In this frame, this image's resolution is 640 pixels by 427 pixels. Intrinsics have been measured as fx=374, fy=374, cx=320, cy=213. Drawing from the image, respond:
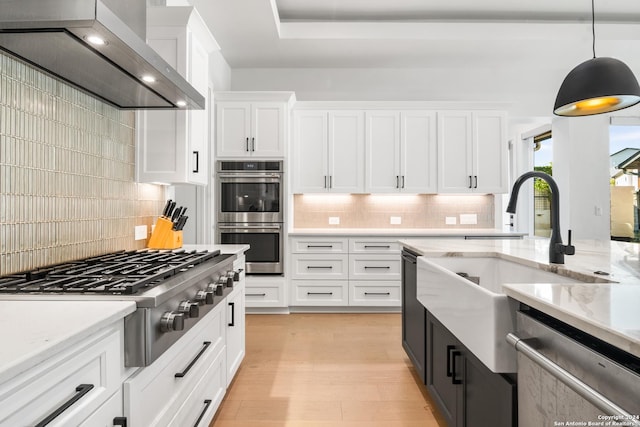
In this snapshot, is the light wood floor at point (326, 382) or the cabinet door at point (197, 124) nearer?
the light wood floor at point (326, 382)

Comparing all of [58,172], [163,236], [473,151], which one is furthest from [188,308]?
[473,151]

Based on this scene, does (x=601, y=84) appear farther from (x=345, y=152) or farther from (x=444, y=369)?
(x=345, y=152)

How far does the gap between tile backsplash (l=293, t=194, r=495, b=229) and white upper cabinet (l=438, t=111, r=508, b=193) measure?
372 millimetres

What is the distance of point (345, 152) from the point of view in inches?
180

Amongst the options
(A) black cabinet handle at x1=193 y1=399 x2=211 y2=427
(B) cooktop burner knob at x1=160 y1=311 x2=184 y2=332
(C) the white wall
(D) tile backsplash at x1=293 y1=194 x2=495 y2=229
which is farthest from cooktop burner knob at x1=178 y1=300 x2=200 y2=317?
(C) the white wall

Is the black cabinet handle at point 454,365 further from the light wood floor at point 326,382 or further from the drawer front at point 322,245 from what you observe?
the drawer front at point 322,245

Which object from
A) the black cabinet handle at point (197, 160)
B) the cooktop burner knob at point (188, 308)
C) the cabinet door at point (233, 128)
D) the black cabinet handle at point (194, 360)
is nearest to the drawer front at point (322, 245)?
the cabinet door at point (233, 128)

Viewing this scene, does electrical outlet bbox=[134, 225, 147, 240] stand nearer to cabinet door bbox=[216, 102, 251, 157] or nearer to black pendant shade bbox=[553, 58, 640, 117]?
cabinet door bbox=[216, 102, 251, 157]

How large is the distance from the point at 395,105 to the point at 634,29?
9.23 ft

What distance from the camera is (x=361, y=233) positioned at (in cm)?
429

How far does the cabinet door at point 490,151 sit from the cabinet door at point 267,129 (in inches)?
91.9

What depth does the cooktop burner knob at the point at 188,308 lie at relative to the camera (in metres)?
1.36

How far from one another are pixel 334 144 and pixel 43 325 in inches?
155

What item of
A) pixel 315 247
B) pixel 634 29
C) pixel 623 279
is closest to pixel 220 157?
pixel 315 247
